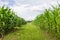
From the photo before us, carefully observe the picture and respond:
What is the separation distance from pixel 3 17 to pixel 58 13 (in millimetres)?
13780

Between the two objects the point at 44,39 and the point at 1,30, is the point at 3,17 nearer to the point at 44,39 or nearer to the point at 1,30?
the point at 1,30

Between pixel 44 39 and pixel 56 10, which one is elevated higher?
pixel 56 10

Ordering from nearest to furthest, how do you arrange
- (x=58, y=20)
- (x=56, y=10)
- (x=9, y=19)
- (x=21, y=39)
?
(x=58, y=20) < (x=56, y=10) < (x=21, y=39) < (x=9, y=19)

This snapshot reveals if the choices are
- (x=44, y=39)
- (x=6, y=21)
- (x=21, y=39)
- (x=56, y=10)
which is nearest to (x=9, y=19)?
(x=6, y=21)

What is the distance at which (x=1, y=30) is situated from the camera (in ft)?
116

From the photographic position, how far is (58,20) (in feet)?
74.3

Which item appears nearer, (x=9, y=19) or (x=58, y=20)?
(x=58, y=20)

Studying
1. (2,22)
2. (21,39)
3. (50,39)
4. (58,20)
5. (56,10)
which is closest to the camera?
(58,20)

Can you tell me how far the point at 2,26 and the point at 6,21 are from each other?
1.57m

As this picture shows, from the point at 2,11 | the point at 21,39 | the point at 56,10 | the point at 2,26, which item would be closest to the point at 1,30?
the point at 2,26

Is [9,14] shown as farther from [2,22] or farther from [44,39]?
[44,39]

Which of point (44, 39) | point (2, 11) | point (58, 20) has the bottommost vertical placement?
point (44, 39)

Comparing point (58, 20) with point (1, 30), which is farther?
point (1, 30)

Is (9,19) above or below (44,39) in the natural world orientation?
above
